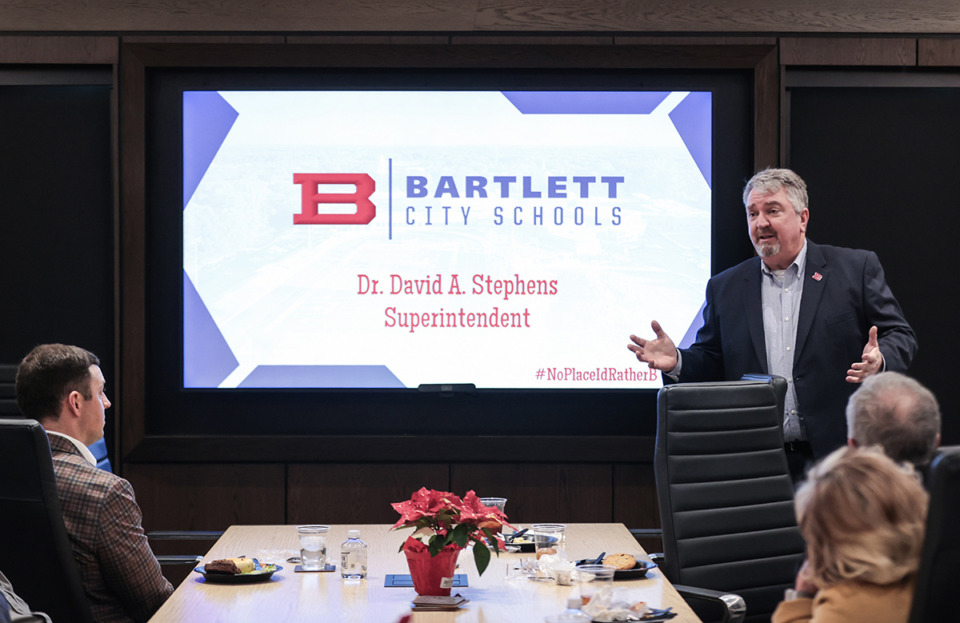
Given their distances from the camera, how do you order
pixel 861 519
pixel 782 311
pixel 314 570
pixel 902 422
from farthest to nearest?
pixel 782 311 < pixel 314 570 < pixel 902 422 < pixel 861 519

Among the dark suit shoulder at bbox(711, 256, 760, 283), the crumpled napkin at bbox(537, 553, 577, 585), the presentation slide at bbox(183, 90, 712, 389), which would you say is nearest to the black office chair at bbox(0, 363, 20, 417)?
the presentation slide at bbox(183, 90, 712, 389)

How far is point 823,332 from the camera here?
13.2 ft

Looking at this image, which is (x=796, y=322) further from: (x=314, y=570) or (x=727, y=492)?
(x=314, y=570)

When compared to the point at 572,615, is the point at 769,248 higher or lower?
higher

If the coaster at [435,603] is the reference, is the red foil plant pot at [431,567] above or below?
above

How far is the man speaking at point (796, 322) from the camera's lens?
12.9 feet

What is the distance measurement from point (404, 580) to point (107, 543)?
2.58 ft

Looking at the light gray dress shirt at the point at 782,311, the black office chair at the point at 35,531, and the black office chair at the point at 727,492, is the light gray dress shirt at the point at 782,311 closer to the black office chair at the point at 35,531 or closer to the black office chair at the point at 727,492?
the black office chair at the point at 727,492

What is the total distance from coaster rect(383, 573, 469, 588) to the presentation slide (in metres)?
2.08

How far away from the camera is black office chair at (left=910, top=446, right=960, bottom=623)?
71.2 inches

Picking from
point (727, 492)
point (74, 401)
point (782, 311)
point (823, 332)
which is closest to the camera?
point (74, 401)

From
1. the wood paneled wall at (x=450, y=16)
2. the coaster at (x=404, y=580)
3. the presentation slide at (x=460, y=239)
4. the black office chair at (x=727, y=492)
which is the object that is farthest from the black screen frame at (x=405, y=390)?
the coaster at (x=404, y=580)

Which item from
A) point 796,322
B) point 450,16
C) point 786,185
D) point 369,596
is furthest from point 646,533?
point 450,16

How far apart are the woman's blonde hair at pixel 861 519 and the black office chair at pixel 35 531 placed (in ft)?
5.90
